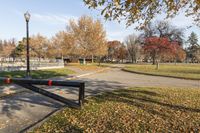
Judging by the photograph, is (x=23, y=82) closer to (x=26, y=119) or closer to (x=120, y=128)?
(x=26, y=119)

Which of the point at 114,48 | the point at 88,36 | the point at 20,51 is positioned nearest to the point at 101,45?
the point at 88,36

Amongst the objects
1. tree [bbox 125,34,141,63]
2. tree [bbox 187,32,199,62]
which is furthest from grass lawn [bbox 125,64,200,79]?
tree [bbox 187,32,199,62]

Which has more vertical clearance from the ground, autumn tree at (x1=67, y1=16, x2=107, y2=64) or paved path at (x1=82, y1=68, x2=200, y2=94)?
autumn tree at (x1=67, y1=16, x2=107, y2=64)

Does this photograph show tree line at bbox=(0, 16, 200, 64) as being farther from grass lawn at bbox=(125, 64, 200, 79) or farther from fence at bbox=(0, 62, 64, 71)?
fence at bbox=(0, 62, 64, 71)

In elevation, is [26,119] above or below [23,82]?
below

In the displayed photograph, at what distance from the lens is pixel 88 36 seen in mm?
45375

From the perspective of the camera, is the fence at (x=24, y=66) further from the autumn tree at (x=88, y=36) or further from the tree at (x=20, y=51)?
the tree at (x=20, y=51)

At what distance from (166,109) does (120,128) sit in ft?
Result: 9.05

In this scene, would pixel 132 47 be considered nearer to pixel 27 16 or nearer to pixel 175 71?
pixel 175 71

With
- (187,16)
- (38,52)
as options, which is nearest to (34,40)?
(38,52)

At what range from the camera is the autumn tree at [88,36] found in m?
45.1

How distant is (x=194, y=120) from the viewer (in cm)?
633

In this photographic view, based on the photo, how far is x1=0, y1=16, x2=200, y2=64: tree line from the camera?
139ft

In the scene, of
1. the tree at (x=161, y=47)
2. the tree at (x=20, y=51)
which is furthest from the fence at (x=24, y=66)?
the tree at (x=20, y=51)
